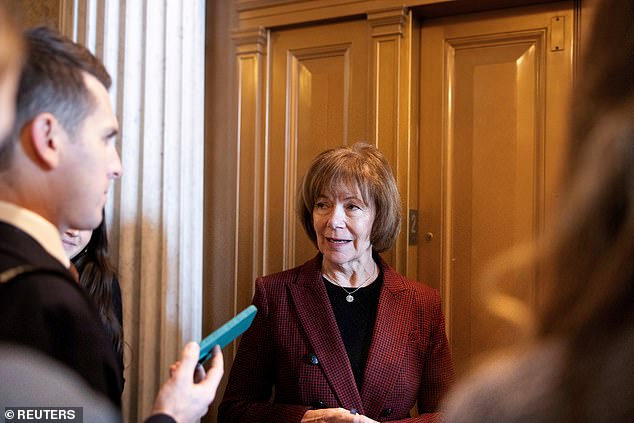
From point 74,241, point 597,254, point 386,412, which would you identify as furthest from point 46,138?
point 386,412

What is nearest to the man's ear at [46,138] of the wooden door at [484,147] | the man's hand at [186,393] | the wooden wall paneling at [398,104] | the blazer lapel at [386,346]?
the man's hand at [186,393]

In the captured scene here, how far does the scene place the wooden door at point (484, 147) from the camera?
92.7 inches

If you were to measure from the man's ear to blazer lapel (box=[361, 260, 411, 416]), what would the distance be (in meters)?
1.32

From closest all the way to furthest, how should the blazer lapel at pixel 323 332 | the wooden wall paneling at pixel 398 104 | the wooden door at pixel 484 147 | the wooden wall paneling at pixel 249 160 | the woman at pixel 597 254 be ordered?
1. the woman at pixel 597 254
2. the blazer lapel at pixel 323 332
3. the wooden door at pixel 484 147
4. the wooden wall paneling at pixel 398 104
5. the wooden wall paneling at pixel 249 160

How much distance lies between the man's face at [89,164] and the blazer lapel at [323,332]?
3.64 feet

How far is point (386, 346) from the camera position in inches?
83.1

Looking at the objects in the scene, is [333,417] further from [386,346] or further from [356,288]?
[356,288]

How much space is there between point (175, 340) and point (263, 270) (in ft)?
1.56

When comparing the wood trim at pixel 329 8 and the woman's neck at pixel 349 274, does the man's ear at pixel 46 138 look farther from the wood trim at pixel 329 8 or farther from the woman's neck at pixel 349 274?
the wood trim at pixel 329 8

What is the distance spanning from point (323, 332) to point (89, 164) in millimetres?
1203

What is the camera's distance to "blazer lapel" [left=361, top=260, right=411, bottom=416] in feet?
6.75

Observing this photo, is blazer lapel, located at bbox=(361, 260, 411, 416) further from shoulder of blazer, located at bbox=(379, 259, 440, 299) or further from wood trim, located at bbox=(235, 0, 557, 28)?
wood trim, located at bbox=(235, 0, 557, 28)

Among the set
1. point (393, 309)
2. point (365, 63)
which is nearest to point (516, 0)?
point (365, 63)

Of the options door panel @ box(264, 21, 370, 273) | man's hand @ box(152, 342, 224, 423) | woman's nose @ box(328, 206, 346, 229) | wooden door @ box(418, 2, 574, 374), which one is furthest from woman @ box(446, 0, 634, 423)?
door panel @ box(264, 21, 370, 273)
